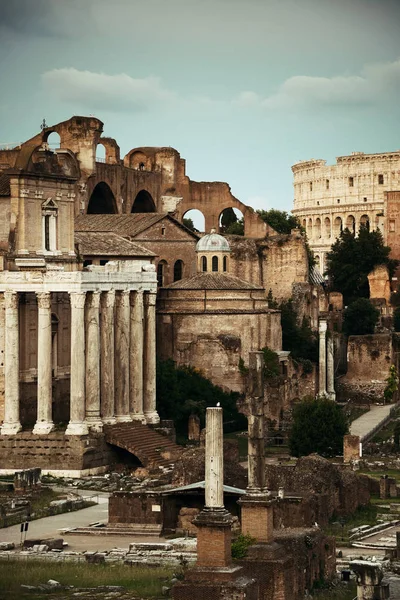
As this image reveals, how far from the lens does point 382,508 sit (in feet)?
187

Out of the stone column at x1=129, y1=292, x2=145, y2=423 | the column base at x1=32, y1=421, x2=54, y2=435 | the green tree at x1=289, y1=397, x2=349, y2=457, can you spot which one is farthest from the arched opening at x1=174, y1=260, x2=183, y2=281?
the column base at x1=32, y1=421, x2=54, y2=435

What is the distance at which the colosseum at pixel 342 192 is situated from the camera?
16888cm

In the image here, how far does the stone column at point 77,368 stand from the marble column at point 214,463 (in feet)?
72.6

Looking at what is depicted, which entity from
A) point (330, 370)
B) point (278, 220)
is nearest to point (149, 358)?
point (330, 370)

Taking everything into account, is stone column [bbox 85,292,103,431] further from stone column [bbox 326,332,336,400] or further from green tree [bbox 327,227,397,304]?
green tree [bbox 327,227,397,304]

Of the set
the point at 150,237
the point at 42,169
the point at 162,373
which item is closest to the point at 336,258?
the point at 150,237

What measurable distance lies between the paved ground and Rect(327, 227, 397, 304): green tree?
23811 millimetres

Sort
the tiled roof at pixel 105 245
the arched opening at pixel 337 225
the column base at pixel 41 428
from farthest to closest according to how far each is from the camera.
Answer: the arched opening at pixel 337 225
the tiled roof at pixel 105 245
the column base at pixel 41 428

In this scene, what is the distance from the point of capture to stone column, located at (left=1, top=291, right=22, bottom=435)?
6397 centimetres

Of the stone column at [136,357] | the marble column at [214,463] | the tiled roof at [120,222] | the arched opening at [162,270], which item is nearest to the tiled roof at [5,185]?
the stone column at [136,357]

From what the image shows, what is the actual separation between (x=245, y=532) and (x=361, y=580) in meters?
5.44

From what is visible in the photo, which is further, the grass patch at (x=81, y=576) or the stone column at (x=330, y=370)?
the stone column at (x=330, y=370)

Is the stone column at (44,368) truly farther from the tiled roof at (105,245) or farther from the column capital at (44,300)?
the tiled roof at (105,245)

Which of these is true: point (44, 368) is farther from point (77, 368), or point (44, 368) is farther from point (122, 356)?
point (122, 356)
